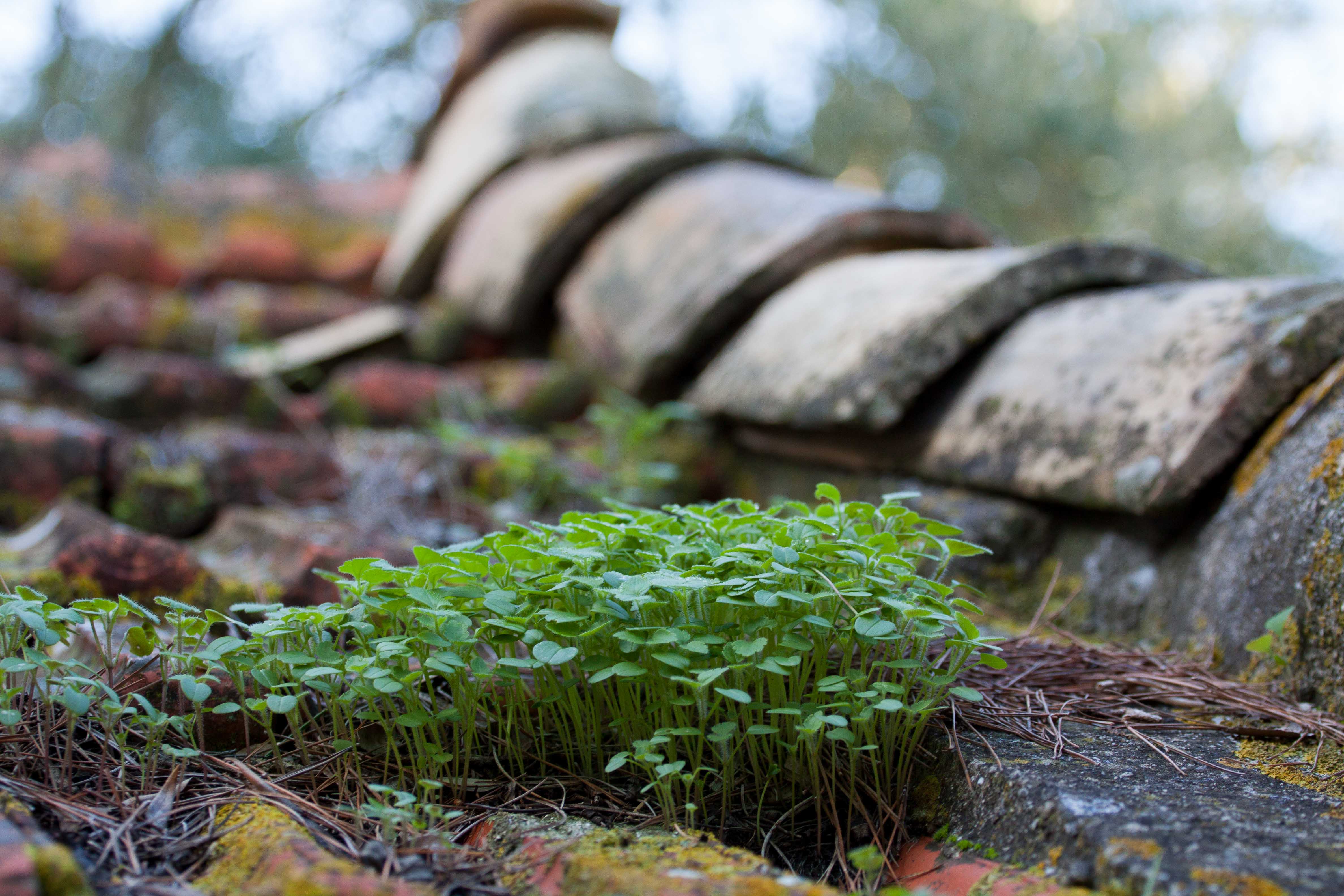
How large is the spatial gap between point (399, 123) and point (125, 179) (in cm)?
500

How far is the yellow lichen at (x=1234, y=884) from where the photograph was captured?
791mm

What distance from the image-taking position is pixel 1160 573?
158 centimetres

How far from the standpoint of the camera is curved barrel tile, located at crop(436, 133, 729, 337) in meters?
3.22

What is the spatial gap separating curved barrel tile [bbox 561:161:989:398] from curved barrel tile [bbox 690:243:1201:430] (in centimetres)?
21

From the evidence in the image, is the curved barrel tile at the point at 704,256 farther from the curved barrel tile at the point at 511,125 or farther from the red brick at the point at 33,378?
the red brick at the point at 33,378

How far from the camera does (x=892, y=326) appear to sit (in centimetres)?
204

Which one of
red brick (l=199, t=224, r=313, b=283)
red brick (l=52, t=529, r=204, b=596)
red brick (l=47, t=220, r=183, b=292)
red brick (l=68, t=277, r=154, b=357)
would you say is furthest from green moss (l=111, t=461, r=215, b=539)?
red brick (l=199, t=224, r=313, b=283)

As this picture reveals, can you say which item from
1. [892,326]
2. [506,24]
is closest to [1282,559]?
[892,326]

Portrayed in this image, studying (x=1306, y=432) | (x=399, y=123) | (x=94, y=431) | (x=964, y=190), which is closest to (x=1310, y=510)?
(x=1306, y=432)

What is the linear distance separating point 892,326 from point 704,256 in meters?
0.92

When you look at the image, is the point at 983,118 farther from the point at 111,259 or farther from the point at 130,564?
the point at 130,564

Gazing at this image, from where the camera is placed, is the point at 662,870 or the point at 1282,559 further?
the point at 1282,559

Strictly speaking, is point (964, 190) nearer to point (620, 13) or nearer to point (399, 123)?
point (620, 13)

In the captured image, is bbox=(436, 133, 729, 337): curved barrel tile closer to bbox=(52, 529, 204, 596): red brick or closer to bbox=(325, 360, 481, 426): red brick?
bbox=(325, 360, 481, 426): red brick
